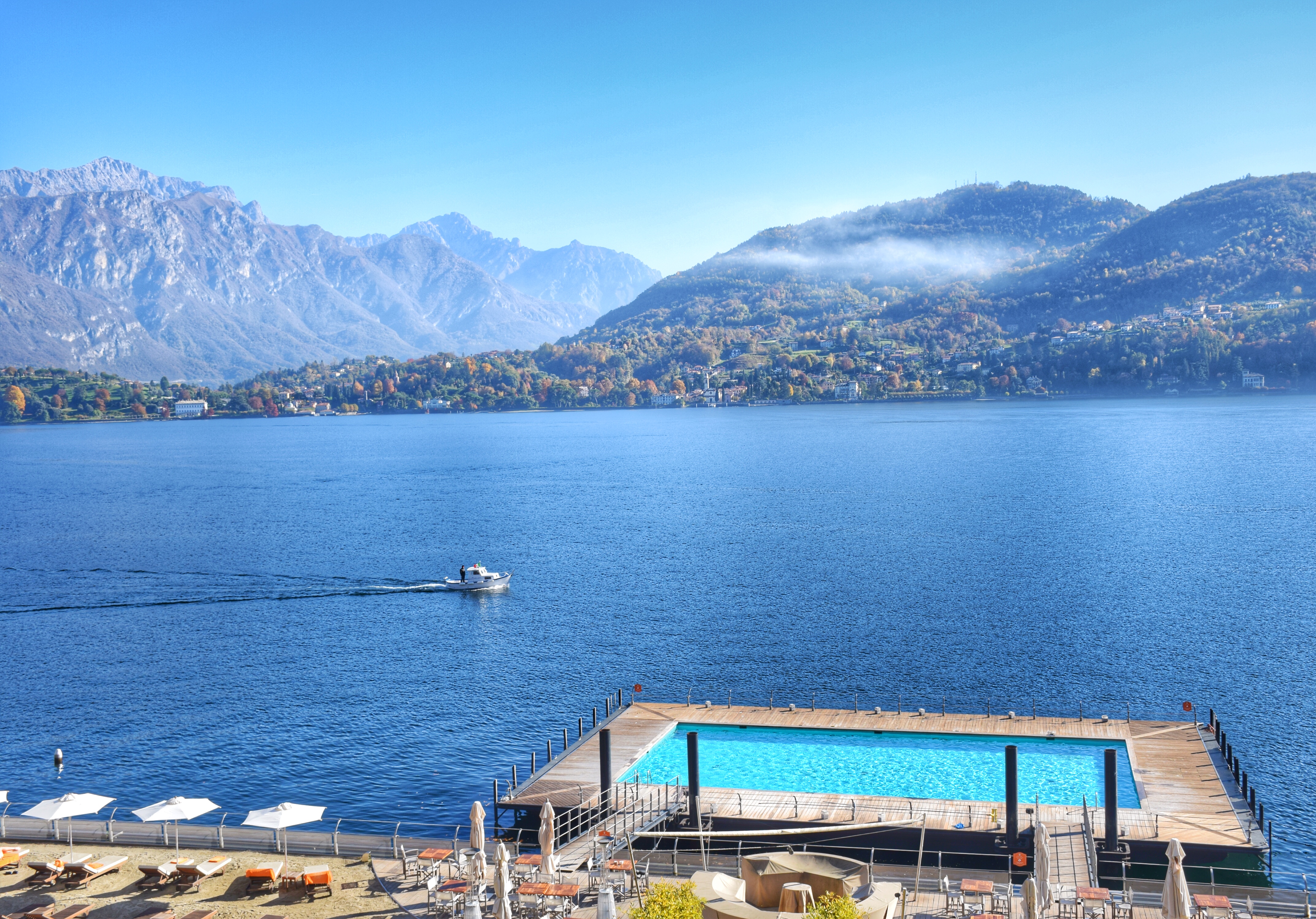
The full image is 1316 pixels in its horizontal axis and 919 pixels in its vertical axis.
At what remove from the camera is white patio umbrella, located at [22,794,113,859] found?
2759 centimetres

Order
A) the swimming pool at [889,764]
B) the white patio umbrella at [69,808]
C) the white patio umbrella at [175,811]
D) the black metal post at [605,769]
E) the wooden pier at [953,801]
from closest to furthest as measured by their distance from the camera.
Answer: the white patio umbrella at [175,811] → the white patio umbrella at [69,808] → the wooden pier at [953,801] → the black metal post at [605,769] → the swimming pool at [889,764]

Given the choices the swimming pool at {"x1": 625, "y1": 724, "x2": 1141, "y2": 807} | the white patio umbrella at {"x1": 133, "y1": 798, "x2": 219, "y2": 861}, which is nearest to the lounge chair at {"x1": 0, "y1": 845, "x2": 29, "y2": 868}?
the white patio umbrella at {"x1": 133, "y1": 798, "x2": 219, "y2": 861}

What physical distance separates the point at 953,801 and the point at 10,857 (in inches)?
1012

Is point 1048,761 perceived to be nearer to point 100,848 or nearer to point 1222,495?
point 100,848

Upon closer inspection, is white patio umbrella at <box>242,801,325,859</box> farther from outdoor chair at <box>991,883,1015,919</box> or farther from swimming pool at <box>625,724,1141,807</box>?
outdoor chair at <box>991,883,1015,919</box>

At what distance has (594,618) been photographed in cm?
6241

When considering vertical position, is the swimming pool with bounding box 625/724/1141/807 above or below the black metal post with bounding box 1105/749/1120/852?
below

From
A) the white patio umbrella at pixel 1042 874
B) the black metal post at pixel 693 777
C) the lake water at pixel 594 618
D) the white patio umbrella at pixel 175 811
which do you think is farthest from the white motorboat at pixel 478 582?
the white patio umbrella at pixel 1042 874

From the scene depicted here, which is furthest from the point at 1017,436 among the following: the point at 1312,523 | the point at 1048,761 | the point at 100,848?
the point at 100,848

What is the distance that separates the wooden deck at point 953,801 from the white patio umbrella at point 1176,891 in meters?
9.34

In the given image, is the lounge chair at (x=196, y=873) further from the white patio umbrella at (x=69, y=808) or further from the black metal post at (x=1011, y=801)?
the black metal post at (x=1011, y=801)

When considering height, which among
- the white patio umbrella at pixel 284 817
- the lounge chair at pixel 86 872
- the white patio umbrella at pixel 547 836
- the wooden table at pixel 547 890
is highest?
the white patio umbrella at pixel 547 836

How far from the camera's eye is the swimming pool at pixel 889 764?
33.7 m

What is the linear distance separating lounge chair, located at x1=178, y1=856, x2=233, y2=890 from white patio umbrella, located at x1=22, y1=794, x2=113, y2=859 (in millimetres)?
4221
